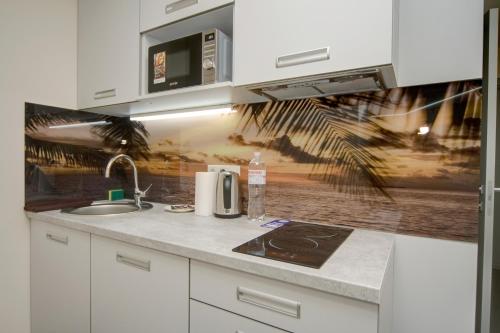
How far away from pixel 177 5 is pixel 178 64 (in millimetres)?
263

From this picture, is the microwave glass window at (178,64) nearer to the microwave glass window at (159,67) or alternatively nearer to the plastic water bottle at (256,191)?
the microwave glass window at (159,67)

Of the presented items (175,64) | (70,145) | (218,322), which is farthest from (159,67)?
(218,322)

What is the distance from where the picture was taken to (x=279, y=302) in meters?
0.77

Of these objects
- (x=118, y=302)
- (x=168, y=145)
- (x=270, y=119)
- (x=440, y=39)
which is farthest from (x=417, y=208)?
(x=168, y=145)

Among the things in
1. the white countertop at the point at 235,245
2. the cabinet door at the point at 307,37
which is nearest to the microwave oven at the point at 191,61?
the cabinet door at the point at 307,37

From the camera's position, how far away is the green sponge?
6.34 feet

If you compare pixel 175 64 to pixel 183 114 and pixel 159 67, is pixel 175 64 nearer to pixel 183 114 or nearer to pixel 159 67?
pixel 159 67

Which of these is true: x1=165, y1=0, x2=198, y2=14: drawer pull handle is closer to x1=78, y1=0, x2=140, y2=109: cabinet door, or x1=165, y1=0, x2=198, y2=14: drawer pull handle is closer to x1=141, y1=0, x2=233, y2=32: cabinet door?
x1=141, y1=0, x2=233, y2=32: cabinet door

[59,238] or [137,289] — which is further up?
[59,238]

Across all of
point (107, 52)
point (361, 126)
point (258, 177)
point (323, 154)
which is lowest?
point (258, 177)

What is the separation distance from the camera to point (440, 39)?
41.1 inches

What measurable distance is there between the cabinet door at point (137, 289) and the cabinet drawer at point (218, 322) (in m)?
0.04

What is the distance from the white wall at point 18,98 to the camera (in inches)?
56.7

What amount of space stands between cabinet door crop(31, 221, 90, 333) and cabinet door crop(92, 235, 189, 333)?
8 centimetres
